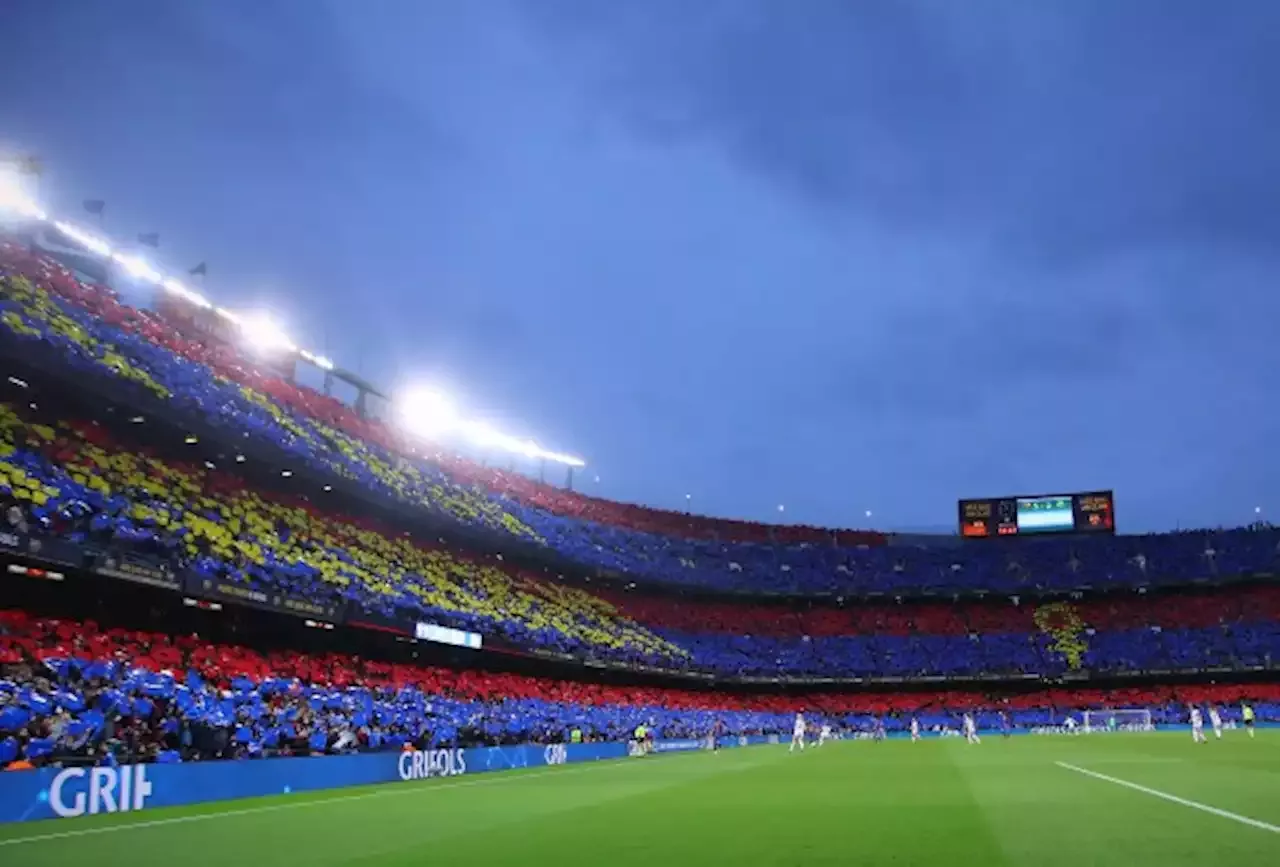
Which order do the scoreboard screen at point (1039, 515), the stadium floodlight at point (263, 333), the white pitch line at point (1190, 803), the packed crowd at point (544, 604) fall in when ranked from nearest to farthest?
the white pitch line at point (1190, 803) → the packed crowd at point (544, 604) → the stadium floodlight at point (263, 333) → the scoreboard screen at point (1039, 515)

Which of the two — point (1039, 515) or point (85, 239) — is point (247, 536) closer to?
point (85, 239)

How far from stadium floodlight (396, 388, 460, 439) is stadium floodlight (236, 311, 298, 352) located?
9604 mm

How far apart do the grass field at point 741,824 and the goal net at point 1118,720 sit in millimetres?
45500

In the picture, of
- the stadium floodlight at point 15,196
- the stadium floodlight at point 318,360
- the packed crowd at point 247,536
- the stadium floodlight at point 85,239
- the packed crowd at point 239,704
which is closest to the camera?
the packed crowd at point 239,704

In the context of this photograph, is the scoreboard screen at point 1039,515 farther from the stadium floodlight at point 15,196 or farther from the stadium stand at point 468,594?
the stadium floodlight at point 15,196

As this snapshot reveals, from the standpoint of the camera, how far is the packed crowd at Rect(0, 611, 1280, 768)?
861 inches

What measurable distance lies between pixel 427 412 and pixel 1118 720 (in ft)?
166

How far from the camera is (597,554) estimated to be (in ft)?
230

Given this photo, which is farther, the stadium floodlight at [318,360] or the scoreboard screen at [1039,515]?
the scoreboard screen at [1039,515]

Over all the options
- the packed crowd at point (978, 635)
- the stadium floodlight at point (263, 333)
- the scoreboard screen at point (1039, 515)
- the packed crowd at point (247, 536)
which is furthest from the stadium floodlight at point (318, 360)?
the scoreboard screen at point (1039, 515)

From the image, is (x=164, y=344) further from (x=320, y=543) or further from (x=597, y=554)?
(x=597, y=554)

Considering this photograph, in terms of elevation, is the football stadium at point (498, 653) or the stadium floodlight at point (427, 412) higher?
the stadium floodlight at point (427, 412)

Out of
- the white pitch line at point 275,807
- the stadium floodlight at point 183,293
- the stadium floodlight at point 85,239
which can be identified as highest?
the stadium floodlight at point 85,239

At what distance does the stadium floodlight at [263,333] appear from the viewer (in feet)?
177
